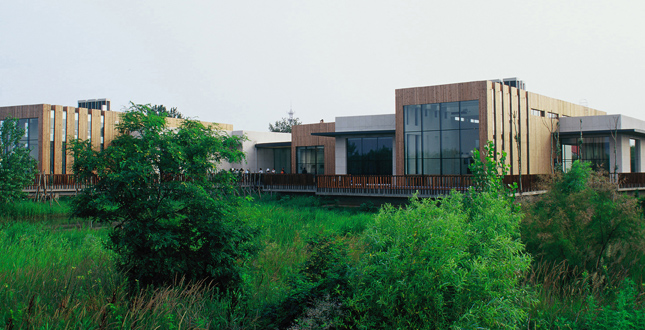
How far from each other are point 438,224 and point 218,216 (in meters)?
3.41

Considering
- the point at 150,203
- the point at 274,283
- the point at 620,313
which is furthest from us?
the point at 274,283

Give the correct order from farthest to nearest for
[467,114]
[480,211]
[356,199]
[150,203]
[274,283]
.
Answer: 1. [356,199]
2. [467,114]
3. [274,283]
4. [150,203]
5. [480,211]

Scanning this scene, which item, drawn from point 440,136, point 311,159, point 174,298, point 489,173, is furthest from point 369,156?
point 174,298

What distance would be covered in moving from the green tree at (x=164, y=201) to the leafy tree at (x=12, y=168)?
1453cm

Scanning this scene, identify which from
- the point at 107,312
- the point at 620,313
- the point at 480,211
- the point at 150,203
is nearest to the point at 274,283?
the point at 150,203

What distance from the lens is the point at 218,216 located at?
6.90 m

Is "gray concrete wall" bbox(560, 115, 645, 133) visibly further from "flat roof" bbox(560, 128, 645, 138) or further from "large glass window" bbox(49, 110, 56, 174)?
"large glass window" bbox(49, 110, 56, 174)

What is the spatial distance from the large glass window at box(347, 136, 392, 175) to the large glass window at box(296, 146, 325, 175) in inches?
179

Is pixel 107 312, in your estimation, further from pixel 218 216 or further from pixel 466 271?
pixel 466 271

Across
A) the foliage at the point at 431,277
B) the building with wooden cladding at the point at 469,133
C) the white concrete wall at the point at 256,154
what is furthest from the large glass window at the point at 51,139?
the foliage at the point at 431,277

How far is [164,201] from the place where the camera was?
22.2 ft

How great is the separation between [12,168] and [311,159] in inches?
734

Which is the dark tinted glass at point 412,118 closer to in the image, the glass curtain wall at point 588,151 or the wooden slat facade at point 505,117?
the wooden slat facade at point 505,117

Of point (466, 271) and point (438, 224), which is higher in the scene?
point (438, 224)
